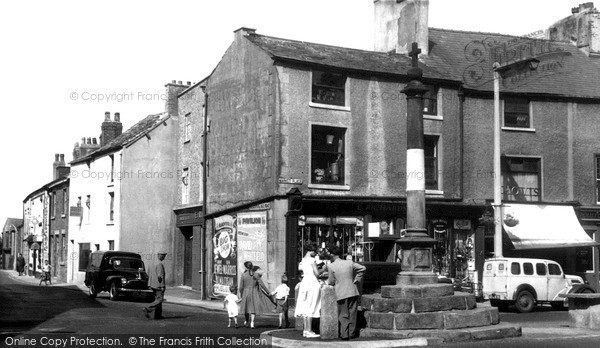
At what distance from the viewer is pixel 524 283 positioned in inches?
955

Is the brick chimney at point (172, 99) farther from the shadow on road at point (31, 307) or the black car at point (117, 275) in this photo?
the shadow on road at point (31, 307)

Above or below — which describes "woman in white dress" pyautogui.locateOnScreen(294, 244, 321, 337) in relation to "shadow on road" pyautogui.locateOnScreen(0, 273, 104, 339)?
above

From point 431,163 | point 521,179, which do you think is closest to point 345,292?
point 431,163

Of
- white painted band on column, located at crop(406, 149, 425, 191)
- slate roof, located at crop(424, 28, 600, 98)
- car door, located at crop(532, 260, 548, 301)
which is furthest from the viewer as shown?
slate roof, located at crop(424, 28, 600, 98)

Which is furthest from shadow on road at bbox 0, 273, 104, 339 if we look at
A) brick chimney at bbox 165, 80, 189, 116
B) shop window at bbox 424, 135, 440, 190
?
shop window at bbox 424, 135, 440, 190

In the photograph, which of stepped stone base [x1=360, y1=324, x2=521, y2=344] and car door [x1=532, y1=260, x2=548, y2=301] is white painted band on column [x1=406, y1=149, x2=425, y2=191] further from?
car door [x1=532, y1=260, x2=548, y2=301]

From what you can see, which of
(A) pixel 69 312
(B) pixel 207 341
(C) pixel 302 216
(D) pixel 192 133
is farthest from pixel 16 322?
(D) pixel 192 133

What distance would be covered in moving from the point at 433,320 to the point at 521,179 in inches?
666

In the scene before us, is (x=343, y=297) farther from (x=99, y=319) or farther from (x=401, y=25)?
(x=401, y=25)

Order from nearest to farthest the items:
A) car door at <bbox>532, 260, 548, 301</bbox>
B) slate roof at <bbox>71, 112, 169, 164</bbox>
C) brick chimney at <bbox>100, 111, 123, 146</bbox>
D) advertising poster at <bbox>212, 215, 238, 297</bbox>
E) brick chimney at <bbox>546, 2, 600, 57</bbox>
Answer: car door at <bbox>532, 260, 548, 301</bbox> < advertising poster at <bbox>212, 215, 238, 297</bbox> < brick chimney at <bbox>546, 2, 600, 57</bbox> < slate roof at <bbox>71, 112, 169, 164</bbox> < brick chimney at <bbox>100, 111, 123, 146</bbox>

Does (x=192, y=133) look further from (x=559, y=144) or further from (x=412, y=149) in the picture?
(x=412, y=149)

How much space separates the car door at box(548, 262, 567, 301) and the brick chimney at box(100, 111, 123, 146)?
2735 centimetres

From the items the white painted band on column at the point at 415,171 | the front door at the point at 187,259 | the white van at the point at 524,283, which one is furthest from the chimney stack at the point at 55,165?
the white painted band on column at the point at 415,171

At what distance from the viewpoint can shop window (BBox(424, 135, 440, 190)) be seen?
28312mm
